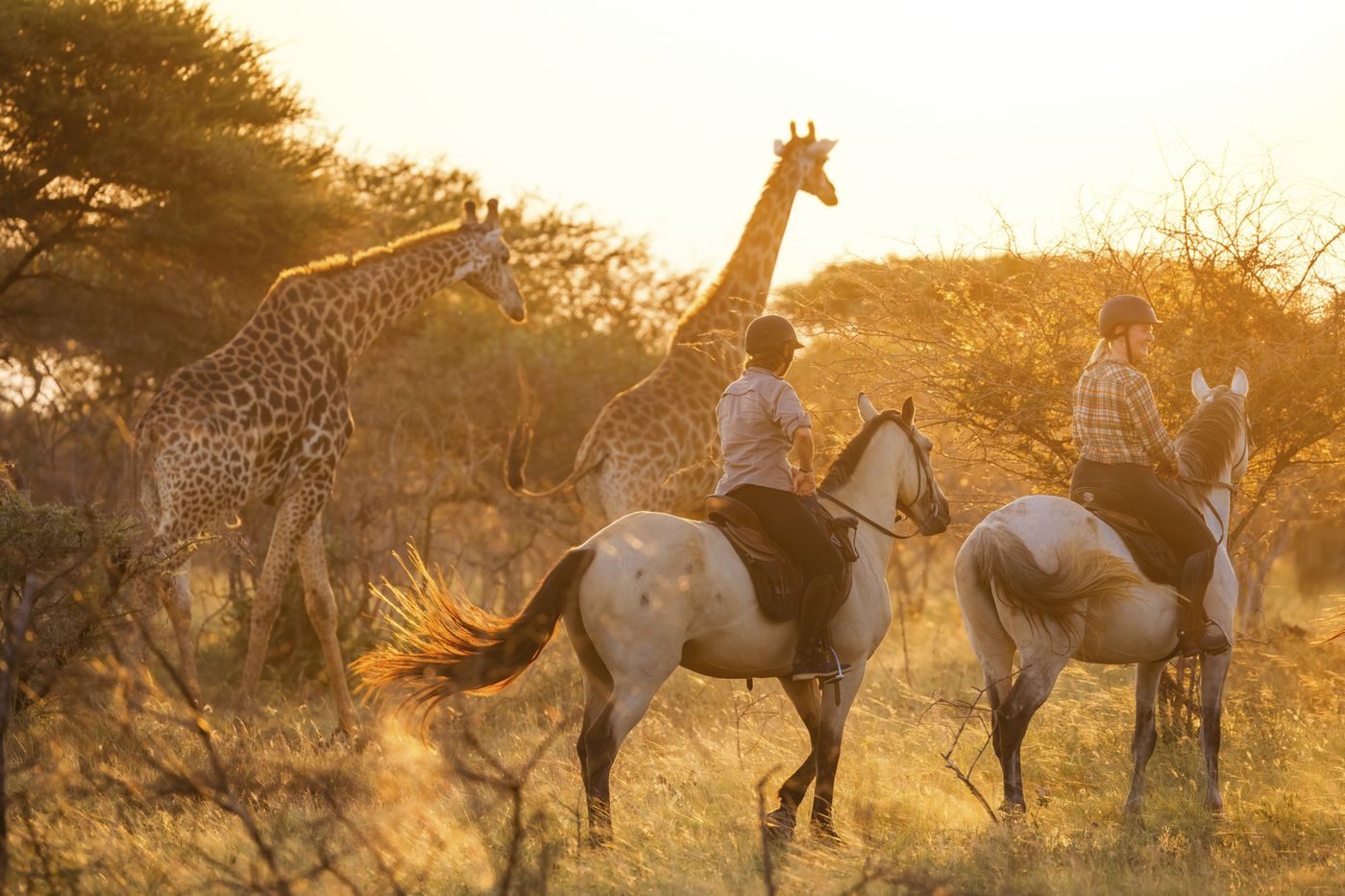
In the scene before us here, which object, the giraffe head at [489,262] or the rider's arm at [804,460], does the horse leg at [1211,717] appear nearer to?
the rider's arm at [804,460]

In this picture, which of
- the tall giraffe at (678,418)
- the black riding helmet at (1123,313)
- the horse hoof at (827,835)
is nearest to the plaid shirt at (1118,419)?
the black riding helmet at (1123,313)

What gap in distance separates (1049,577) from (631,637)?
1987mm

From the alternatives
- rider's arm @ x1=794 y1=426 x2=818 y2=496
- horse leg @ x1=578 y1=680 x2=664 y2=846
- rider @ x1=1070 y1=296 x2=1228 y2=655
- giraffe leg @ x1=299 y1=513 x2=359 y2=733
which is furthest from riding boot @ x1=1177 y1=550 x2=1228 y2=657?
giraffe leg @ x1=299 y1=513 x2=359 y2=733

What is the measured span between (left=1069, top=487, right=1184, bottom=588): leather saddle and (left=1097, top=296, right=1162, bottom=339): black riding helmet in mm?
792

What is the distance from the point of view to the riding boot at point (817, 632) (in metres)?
6.53

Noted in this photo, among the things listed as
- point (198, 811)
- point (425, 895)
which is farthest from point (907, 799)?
point (198, 811)

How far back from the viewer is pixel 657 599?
20.1ft

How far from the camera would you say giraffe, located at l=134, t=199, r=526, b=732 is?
9227mm

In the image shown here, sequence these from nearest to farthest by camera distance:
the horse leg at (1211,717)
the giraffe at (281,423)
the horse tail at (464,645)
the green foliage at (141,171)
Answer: the horse tail at (464,645), the horse leg at (1211,717), the giraffe at (281,423), the green foliage at (141,171)

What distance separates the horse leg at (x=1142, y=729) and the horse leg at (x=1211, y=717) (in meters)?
0.24

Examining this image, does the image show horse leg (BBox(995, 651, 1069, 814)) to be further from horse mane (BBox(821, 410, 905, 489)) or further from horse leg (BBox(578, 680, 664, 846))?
horse leg (BBox(578, 680, 664, 846))

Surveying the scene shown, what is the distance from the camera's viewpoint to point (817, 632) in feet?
21.6

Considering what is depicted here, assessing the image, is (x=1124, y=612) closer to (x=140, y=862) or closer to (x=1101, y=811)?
(x=1101, y=811)

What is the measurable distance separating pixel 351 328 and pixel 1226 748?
6.44 meters
